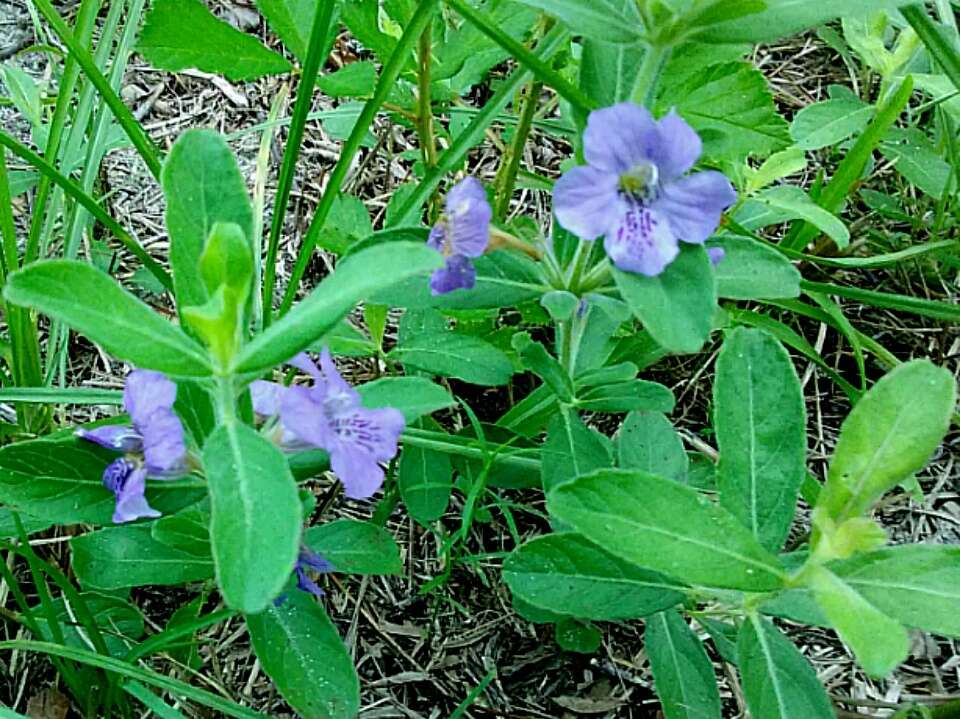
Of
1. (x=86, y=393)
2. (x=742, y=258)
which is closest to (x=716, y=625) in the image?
(x=742, y=258)

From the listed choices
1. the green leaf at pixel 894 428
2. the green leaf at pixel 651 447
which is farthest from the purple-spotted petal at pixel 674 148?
the green leaf at pixel 651 447

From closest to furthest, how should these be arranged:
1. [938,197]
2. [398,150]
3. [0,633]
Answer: [0,633] → [938,197] → [398,150]

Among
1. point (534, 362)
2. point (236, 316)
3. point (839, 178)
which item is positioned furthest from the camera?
point (839, 178)

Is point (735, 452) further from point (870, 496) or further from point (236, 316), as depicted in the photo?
point (236, 316)

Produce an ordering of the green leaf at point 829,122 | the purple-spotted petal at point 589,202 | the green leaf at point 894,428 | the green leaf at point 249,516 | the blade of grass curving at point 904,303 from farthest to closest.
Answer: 1. the green leaf at point 829,122
2. the blade of grass curving at point 904,303
3. the purple-spotted petal at point 589,202
4. the green leaf at point 894,428
5. the green leaf at point 249,516

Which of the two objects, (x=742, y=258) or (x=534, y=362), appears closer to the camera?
(x=742, y=258)

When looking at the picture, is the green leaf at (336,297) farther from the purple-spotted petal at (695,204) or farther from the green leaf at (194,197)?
the purple-spotted petal at (695,204)

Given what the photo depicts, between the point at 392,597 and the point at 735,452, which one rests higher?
the point at 735,452

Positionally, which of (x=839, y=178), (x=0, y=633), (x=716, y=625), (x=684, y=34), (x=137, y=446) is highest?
(x=684, y=34)
